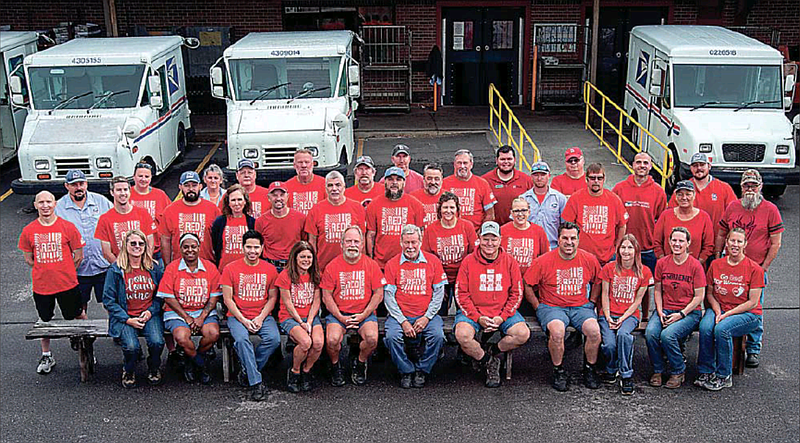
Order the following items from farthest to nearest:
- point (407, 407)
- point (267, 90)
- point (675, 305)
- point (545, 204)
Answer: point (267, 90) < point (545, 204) < point (675, 305) < point (407, 407)

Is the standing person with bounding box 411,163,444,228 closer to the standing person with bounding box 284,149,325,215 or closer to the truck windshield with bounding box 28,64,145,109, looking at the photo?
the standing person with bounding box 284,149,325,215

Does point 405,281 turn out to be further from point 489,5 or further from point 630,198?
point 489,5

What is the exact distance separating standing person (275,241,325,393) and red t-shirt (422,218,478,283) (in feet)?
3.80

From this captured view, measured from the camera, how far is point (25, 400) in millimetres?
7848

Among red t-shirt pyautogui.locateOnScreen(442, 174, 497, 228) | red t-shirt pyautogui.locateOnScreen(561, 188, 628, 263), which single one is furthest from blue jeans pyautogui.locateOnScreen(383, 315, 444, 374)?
red t-shirt pyautogui.locateOnScreen(561, 188, 628, 263)

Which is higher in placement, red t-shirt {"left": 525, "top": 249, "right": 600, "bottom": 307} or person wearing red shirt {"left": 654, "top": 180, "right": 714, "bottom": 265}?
person wearing red shirt {"left": 654, "top": 180, "right": 714, "bottom": 265}

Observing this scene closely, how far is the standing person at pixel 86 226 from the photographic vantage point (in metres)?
8.50

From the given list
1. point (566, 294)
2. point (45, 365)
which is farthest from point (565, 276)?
point (45, 365)

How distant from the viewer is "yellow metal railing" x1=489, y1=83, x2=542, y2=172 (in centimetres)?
1542

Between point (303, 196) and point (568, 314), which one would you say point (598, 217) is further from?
point (303, 196)

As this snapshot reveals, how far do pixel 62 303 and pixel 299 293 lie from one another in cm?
246

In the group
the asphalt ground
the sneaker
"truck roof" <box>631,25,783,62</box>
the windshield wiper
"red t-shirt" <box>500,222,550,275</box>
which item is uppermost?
"truck roof" <box>631,25,783,62</box>

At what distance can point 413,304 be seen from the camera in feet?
25.8

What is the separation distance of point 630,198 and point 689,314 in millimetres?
1545
